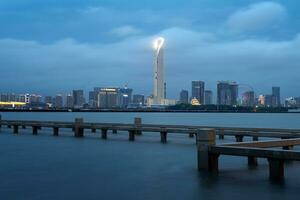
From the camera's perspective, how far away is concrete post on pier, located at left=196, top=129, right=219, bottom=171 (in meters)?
20.0

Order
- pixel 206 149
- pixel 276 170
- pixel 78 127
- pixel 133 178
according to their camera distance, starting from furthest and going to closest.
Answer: pixel 78 127 → pixel 133 178 → pixel 206 149 → pixel 276 170

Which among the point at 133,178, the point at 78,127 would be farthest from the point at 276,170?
the point at 78,127

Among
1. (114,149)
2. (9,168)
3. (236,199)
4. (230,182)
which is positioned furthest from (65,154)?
(236,199)

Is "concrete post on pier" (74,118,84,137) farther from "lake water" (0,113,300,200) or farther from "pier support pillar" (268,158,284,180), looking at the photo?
"pier support pillar" (268,158,284,180)

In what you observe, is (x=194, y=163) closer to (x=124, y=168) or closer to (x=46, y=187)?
(x=124, y=168)

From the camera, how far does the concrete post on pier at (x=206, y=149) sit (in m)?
20.0

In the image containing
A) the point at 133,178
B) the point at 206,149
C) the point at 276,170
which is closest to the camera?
the point at 276,170

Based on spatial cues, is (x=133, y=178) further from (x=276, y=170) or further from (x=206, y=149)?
(x=276, y=170)

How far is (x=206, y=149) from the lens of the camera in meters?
20.2

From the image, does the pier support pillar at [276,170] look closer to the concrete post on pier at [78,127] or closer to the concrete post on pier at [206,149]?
the concrete post on pier at [206,149]

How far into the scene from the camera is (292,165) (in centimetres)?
2306

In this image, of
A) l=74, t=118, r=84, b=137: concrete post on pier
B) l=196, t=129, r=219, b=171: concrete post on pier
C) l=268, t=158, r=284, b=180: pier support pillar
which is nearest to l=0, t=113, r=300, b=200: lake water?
l=268, t=158, r=284, b=180: pier support pillar

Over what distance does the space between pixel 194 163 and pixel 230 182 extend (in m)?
6.47

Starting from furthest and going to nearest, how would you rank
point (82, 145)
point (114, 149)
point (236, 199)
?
point (82, 145) < point (114, 149) < point (236, 199)
